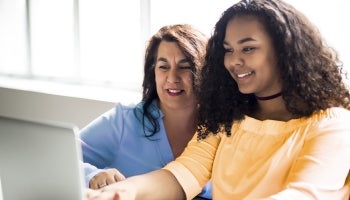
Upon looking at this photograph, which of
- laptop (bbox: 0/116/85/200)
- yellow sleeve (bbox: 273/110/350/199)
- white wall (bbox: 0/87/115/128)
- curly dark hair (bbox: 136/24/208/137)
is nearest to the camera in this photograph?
laptop (bbox: 0/116/85/200)

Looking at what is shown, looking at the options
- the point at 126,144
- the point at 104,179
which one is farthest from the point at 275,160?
the point at 126,144

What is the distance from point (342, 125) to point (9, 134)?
29.5 inches

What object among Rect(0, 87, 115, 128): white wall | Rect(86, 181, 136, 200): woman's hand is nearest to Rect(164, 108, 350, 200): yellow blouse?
Answer: Rect(86, 181, 136, 200): woman's hand

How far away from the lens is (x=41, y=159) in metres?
0.96

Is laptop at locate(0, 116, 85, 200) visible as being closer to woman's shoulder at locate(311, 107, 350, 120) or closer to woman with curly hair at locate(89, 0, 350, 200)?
woman with curly hair at locate(89, 0, 350, 200)

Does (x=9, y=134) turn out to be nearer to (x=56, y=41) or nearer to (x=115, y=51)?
(x=115, y=51)

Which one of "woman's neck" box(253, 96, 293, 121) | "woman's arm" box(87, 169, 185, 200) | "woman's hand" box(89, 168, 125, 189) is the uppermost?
"woman's neck" box(253, 96, 293, 121)

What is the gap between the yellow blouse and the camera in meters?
1.19

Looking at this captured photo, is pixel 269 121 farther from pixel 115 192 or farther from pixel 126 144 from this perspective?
pixel 126 144

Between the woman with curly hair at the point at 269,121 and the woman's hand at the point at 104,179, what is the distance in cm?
14

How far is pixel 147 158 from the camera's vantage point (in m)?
1.81

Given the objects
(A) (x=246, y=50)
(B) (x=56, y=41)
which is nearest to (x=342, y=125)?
(A) (x=246, y=50)

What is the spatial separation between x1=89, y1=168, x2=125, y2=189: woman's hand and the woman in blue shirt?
14 cm

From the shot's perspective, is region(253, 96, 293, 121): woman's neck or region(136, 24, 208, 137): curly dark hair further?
region(136, 24, 208, 137): curly dark hair
